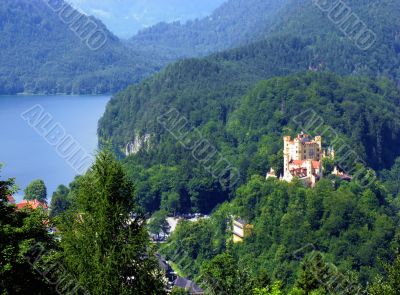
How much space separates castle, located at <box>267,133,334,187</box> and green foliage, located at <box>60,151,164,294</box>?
29.3 meters

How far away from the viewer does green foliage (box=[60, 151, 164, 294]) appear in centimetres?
1016

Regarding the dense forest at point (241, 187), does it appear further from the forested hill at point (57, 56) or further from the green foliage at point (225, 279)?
the forested hill at point (57, 56)

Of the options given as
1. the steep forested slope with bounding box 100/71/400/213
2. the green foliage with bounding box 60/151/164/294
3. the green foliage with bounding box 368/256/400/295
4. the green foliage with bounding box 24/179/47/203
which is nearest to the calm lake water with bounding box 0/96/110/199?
the green foliage with bounding box 24/179/47/203

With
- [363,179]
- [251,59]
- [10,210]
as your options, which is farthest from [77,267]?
[251,59]

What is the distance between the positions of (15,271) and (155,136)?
53948 mm

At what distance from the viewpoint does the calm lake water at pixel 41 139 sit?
55000 mm

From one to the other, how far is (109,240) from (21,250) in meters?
1.57

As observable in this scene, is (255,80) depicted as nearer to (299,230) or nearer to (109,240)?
(299,230)

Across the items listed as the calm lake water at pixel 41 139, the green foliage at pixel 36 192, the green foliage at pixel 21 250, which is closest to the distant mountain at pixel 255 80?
the calm lake water at pixel 41 139

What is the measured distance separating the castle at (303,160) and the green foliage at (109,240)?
29258mm

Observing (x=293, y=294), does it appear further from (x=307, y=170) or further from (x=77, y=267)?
(x=307, y=170)

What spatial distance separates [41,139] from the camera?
74.8 m

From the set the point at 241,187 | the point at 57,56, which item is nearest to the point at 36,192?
the point at 241,187

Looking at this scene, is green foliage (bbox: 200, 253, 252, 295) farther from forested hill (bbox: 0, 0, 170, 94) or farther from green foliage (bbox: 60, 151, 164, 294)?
forested hill (bbox: 0, 0, 170, 94)
